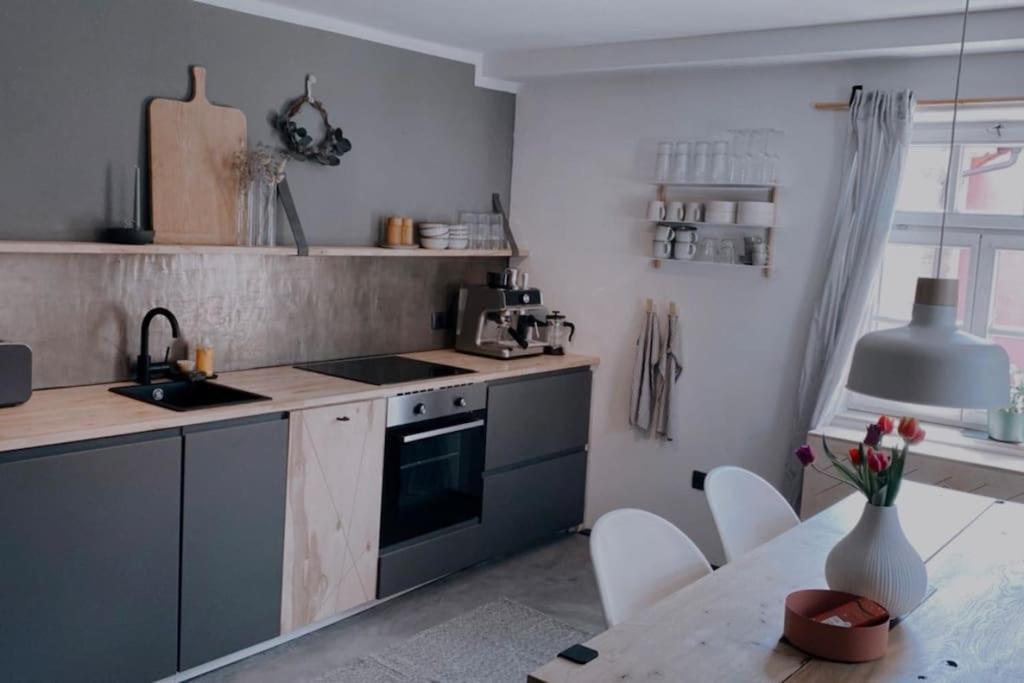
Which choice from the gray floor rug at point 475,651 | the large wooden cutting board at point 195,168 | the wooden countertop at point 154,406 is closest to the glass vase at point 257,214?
the large wooden cutting board at point 195,168

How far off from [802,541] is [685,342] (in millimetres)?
1966

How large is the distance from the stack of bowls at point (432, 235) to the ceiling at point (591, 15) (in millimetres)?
873

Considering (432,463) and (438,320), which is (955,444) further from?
(438,320)

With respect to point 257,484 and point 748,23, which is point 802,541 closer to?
point 257,484

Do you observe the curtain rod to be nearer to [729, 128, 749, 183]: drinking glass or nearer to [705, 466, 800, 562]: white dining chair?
[729, 128, 749, 183]: drinking glass

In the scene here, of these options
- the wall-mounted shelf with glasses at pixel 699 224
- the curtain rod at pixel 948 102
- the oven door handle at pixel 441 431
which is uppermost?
the curtain rod at pixel 948 102

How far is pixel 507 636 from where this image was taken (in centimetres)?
374

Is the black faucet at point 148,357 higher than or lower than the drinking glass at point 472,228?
lower

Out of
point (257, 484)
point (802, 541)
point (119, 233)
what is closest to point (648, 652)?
point (802, 541)

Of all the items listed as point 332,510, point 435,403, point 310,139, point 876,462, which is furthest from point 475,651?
point 310,139

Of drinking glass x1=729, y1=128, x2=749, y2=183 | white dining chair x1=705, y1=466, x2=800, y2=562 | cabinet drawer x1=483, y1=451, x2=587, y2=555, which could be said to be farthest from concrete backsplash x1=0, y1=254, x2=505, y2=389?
white dining chair x1=705, y1=466, x2=800, y2=562

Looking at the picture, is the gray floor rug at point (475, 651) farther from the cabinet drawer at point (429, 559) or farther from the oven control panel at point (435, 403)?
the oven control panel at point (435, 403)

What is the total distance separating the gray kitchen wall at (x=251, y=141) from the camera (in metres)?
3.22

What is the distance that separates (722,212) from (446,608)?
83.3 inches
